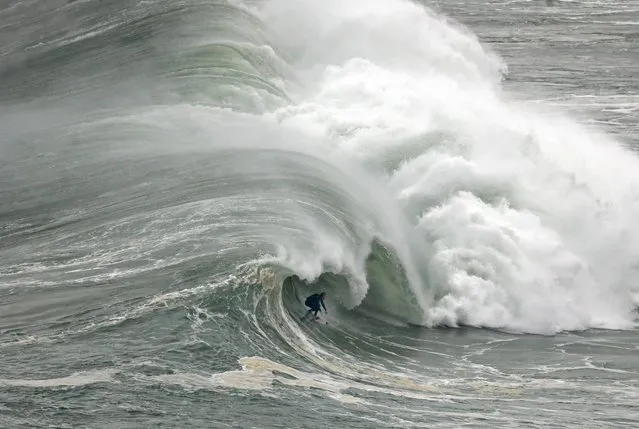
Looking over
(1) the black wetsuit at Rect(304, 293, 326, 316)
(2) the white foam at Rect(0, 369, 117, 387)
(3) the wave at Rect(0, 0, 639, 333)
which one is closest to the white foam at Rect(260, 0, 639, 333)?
(3) the wave at Rect(0, 0, 639, 333)

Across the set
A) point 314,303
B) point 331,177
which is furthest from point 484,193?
point 314,303

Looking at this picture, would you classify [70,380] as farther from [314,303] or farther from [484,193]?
[484,193]

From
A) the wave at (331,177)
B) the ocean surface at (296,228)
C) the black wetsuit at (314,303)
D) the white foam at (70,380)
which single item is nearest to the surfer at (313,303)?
the black wetsuit at (314,303)

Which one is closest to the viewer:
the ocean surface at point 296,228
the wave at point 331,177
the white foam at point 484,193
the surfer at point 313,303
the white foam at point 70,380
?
the white foam at point 70,380

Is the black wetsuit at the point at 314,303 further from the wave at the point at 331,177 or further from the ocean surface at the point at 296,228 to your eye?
the wave at the point at 331,177

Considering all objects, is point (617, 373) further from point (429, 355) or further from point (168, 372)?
point (168, 372)

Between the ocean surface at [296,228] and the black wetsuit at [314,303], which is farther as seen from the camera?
the black wetsuit at [314,303]
